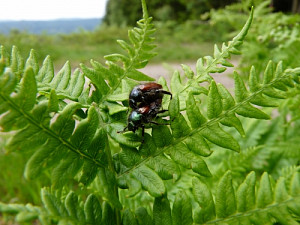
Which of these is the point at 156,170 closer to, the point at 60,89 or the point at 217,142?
the point at 217,142

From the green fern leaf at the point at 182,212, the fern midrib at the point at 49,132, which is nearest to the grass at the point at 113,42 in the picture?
the fern midrib at the point at 49,132

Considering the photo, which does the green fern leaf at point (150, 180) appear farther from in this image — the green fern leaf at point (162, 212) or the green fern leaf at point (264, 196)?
the green fern leaf at point (264, 196)

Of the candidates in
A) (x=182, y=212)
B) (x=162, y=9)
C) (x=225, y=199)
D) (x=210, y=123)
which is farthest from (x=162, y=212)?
(x=162, y=9)

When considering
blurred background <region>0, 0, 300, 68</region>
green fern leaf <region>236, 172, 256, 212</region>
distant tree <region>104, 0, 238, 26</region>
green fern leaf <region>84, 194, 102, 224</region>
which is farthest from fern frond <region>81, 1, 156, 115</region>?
distant tree <region>104, 0, 238, 26</region>

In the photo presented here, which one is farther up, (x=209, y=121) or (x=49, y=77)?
(x=49, y=77)

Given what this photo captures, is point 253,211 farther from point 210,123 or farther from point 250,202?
point 210,123
